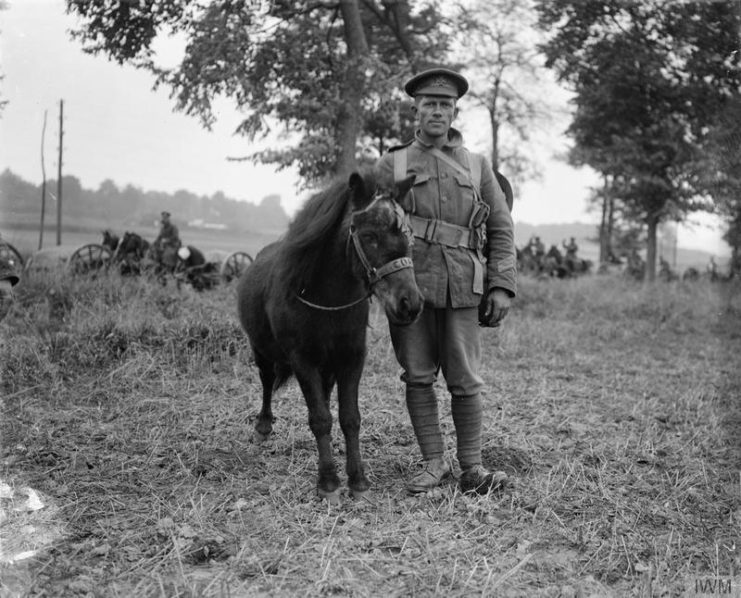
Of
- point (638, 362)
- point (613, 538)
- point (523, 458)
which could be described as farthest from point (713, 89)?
point (613, 538)

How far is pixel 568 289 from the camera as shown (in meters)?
16.1

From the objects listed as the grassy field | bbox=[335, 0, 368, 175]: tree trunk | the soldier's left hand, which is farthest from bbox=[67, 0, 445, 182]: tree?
the soldier's left hand

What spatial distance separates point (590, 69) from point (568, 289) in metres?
5.93

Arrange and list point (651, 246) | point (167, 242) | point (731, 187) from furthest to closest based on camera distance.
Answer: point (651, 246)
point (167, 242)
point (731, 187)

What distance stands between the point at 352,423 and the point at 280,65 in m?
9.99

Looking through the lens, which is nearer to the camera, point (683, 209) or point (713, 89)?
point (713, 89)

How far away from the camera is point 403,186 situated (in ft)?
11.9

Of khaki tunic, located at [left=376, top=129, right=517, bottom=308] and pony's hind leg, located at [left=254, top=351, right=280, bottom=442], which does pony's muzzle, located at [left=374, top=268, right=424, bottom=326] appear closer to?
khaki tunic, located at [left=376, top=129, right=517, bottom=308]

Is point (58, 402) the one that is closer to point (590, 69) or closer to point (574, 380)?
point (574, 380)

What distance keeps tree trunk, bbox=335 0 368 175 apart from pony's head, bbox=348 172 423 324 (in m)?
9.25

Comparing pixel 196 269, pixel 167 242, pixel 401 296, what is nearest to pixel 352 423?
pixel 401 296

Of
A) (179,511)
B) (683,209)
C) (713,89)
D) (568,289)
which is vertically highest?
(713,89)

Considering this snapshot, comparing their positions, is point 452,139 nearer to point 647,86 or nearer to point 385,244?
point 385,244

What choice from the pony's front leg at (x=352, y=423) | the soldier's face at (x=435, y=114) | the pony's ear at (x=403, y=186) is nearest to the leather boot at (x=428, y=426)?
the pony's front leg at (x=352, y=423)
